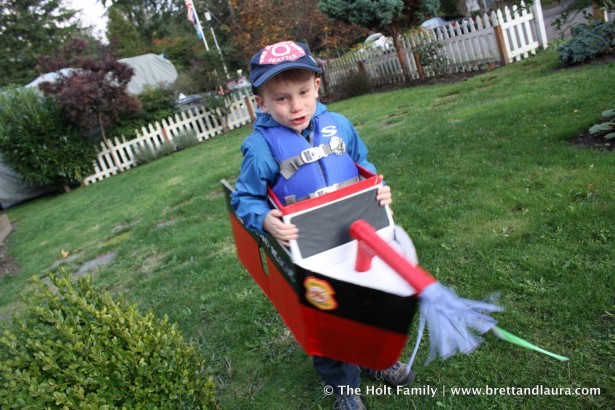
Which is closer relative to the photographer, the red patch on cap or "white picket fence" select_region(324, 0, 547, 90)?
the red patch on cap

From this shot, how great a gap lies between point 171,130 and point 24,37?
20.5 metres

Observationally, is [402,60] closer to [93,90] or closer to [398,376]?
[93,90]

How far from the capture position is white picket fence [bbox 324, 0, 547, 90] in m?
9.77

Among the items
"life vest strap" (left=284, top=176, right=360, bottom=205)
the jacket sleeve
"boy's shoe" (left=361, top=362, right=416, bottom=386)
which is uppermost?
the jacket sleeve

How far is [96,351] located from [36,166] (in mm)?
12991

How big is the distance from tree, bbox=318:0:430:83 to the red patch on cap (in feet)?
31.1

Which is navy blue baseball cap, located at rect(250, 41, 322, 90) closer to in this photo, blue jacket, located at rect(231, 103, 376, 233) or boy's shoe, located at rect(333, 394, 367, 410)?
blue jacket, located at rect(231, 103, 376, 233)

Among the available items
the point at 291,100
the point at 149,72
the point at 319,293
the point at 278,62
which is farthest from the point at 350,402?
the point at 149,72

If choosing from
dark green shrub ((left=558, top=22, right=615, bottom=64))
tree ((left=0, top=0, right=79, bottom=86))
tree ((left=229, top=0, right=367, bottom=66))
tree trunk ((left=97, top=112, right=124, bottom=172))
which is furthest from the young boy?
tree ((left=0, top=0, right=79, bottom=86))

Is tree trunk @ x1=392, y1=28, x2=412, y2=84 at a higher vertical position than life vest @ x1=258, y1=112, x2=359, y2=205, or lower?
higher

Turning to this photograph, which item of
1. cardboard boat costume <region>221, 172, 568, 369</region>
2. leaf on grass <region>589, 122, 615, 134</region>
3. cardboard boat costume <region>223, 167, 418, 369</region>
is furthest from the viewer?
leaf on grass <region>589, 122, 615, 134</region>

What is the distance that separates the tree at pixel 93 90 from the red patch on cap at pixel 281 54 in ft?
40.1

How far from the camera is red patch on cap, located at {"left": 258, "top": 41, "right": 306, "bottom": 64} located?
191 centimetres

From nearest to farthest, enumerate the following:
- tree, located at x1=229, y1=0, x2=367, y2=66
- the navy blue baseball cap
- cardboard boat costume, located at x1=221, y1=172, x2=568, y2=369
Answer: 1. cardboard boat costume, located at x1=221, y1=172, x2=568, y2=369
2. the navy blue baseball cap
3. tree, located at x1=229, y1=0, x2=367, y2=66
